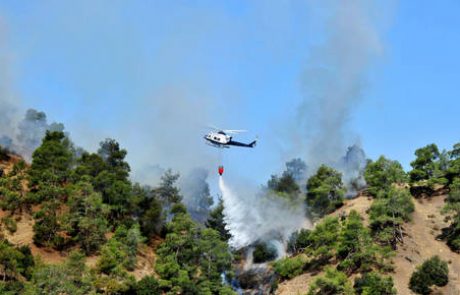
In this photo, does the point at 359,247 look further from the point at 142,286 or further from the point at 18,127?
the point at 18,127

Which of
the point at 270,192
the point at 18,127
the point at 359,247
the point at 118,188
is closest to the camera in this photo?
the point at 359,247

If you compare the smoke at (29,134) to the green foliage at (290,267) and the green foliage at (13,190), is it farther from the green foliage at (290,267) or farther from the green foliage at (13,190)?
the green foliage at (290,267)

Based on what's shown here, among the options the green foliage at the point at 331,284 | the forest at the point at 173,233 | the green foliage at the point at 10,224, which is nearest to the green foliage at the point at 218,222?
the forest at the point at 173,233

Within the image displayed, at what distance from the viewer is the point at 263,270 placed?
127 metres

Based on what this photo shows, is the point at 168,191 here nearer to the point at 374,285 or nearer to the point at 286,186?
the point at 286,186

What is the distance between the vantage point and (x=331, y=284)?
331 feet

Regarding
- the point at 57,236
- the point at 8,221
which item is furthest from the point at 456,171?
the point at 8,221

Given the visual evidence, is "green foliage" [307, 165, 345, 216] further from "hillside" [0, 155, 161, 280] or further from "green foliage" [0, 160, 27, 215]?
"green foliage" [0, 160, 27, 215]

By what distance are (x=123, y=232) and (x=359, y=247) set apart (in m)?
40.9

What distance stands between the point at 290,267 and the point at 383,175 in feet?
91.0

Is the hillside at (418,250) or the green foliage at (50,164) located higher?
the green foliage at (50,164)

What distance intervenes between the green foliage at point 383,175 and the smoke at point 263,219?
16830 mm

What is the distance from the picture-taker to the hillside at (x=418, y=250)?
107 meters

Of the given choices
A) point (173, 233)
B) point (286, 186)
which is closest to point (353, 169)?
point (286, 186)
